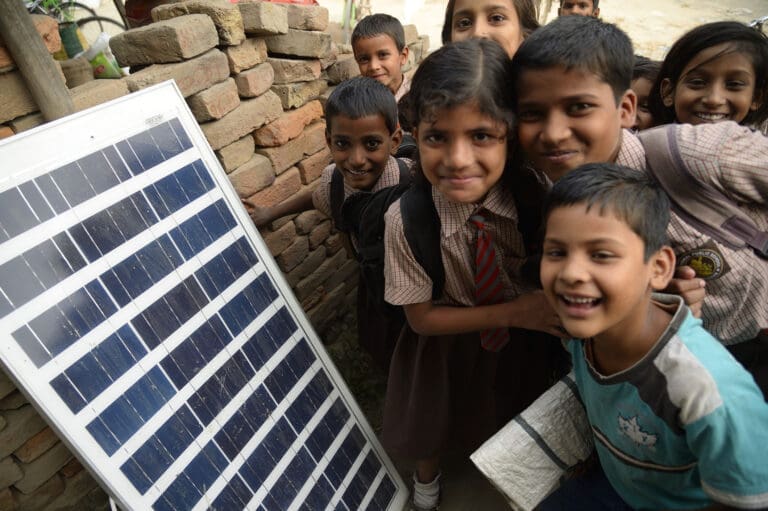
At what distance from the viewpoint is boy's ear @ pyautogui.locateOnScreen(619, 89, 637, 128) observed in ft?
4.74

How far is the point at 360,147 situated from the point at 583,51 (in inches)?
38.0

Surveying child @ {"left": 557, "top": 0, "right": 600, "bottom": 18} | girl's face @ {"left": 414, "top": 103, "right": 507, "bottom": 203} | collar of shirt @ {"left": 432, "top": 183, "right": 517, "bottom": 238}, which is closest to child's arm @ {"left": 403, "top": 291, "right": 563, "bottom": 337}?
collar of shirt @ {"left": 432, "top": 183, "right": 517, "bottom": 238}

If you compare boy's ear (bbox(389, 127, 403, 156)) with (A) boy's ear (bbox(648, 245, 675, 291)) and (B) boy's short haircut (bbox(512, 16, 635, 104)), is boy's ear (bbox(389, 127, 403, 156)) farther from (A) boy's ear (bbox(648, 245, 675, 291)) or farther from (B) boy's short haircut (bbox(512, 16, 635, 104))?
(A) boy's ear (bbox(648, 245, 675, 291))

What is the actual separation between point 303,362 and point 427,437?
0.63 meters

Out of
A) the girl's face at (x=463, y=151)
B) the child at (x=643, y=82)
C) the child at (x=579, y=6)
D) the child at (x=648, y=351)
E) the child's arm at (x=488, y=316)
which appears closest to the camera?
the child at (x=648, y=351)

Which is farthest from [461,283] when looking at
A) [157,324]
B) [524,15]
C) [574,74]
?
[524,15]

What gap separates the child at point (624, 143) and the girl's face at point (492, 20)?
2.45 ft

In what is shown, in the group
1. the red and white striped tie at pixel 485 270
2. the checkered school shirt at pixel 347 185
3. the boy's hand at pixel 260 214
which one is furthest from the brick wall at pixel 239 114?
the red and white striped tie at pixel 485 270

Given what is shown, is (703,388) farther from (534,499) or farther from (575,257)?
(534,499)

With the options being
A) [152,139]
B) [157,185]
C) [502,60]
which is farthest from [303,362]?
[502,60]

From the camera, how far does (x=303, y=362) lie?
1866 millimetres

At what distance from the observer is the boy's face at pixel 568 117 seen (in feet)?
4.44

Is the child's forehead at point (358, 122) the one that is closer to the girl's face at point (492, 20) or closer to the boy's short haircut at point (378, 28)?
the girl's face at point (492, 20)

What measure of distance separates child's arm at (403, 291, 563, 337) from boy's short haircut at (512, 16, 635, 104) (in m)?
0.64
